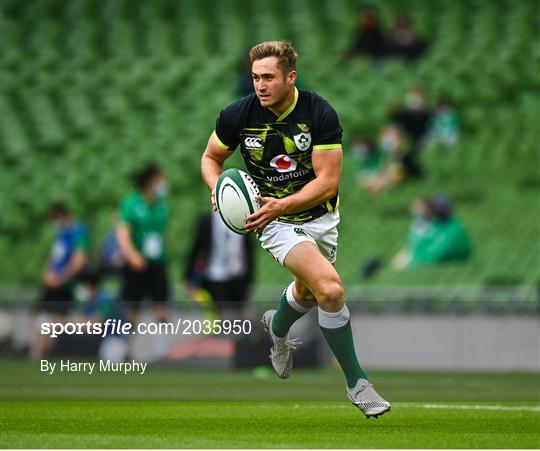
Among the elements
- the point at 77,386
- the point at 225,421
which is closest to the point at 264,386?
the point at 77,386

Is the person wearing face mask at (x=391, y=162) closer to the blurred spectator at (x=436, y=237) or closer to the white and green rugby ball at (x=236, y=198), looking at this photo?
the blurred spectator at (x=436, y=237)

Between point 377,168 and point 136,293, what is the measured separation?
21.3 feet

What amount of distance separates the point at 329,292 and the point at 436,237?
911cm

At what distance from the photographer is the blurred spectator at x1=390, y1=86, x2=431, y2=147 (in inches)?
776

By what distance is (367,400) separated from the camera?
7.35 metres

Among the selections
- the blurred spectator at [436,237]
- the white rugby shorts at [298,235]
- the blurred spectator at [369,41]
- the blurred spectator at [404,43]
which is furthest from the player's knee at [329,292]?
the blurred spectator at [369,41]

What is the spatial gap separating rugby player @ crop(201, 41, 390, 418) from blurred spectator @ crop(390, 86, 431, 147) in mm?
11990

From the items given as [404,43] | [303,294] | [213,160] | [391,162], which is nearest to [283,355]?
[303,294]

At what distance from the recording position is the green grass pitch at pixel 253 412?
6.69 meters

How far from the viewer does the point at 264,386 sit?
11062mm

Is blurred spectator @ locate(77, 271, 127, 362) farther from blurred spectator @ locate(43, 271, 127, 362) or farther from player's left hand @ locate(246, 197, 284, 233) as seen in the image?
player's left hand @ locate(246, 197, 284, 233)

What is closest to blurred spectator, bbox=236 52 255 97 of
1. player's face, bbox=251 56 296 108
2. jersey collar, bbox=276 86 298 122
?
jersey collar, bbox=276 86 298 122

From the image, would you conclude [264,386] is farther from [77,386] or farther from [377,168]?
[377,168]

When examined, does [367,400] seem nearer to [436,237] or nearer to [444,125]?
[436,237]
